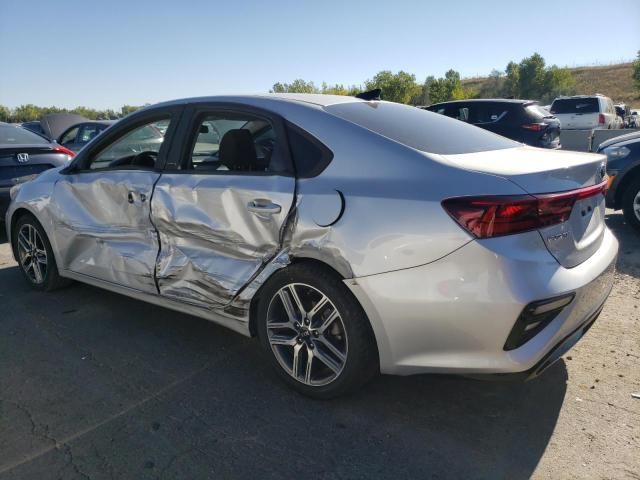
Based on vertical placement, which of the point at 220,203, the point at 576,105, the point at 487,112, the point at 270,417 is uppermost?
the point at 220,203

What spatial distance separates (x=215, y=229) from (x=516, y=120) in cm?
838

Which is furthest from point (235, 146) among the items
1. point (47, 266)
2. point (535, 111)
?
point (535, 111)

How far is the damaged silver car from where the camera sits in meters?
2.23

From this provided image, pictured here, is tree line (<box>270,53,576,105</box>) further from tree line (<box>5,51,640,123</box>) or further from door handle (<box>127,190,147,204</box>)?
door handle (<box>127,190,147,204</box>)

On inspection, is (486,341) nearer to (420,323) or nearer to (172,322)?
(420,323)

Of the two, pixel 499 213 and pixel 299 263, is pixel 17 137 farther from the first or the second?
pixel 499 213

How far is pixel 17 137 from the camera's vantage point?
23.3ft

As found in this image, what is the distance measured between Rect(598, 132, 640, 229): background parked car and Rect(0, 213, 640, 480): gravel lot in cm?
283

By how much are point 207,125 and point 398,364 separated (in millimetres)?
1931

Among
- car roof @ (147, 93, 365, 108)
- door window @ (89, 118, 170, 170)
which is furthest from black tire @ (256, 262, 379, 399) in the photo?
door window @ (89, 118, 170, 170)

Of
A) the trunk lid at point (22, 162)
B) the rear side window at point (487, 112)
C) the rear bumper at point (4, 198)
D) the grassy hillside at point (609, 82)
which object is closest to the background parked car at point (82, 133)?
the trunk lid at point (22, 162)

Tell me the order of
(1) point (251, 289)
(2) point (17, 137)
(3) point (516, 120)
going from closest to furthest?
(1) point (251, 289) → (2) point (17, 137) → (3) point (516, 120)

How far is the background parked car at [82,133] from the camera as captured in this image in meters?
11.3

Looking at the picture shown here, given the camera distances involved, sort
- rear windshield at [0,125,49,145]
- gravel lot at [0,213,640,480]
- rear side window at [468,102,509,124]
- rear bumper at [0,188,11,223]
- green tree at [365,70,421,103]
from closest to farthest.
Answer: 1. gravel lot at [0,213,640,480]
2. rear bumper at [0,188,11,223]
3. rear windshield at [0,125,49,145]
4. rear side window at [468,102,509,124]
5. green tree at [365,70,421,103]
